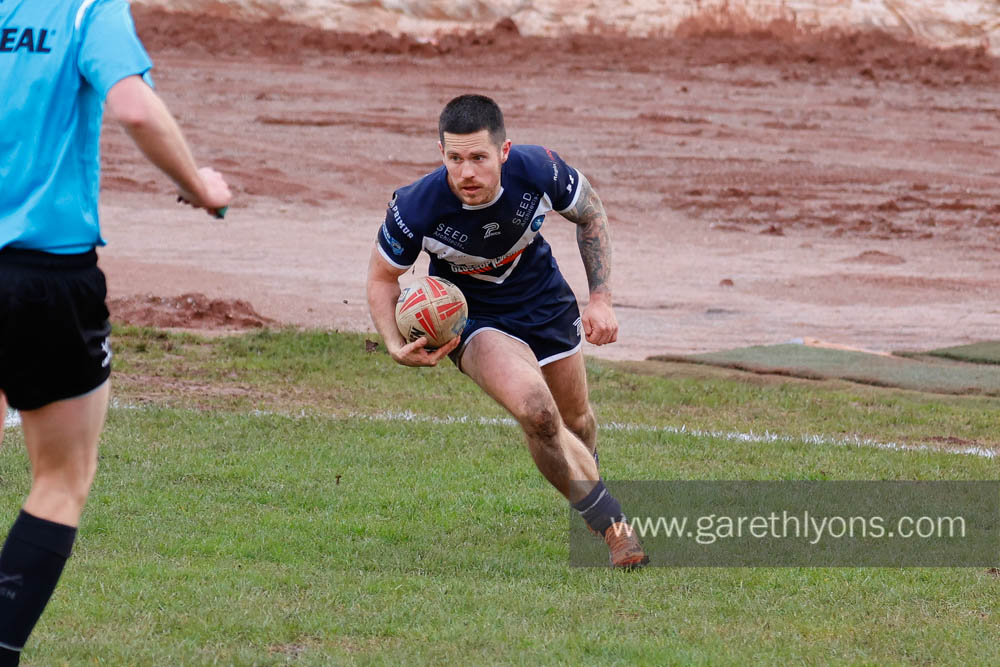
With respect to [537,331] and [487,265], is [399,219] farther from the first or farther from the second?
[537,331]

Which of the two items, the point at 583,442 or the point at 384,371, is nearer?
the point at 583,442

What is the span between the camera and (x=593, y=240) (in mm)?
6195

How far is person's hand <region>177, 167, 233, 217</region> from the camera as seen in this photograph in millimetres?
3504

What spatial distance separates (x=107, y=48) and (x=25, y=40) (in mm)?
251

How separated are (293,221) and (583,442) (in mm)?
13327

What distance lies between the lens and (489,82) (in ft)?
92.5

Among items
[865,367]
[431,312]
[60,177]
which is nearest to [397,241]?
[431,312]

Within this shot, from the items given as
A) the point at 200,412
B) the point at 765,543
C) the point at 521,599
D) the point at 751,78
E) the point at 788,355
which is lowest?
the point at 751,78

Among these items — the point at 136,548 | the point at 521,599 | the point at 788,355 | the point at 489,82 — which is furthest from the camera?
the point at 489,82

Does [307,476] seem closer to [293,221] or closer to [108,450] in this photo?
[108,450]

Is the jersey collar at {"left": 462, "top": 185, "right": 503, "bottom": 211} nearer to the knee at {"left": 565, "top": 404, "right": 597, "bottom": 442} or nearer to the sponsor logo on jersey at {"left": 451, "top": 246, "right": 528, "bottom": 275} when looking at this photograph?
the sponsor logo on jersey at {"left": 451, "top": 246, "right": 528, "bottom": 275}

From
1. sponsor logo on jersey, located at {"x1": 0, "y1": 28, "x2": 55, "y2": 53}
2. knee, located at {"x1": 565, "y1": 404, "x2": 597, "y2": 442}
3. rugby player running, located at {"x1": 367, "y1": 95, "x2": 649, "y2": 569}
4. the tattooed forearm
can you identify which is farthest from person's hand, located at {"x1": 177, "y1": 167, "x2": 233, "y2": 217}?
knee, located at {"x1": 565, "y1": 404, "x2": 597, "y2": 442}

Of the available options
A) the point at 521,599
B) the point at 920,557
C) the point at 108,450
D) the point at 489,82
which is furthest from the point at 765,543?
the point at 489,82

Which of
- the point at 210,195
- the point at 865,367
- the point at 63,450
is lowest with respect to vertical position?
the point at 865,367
